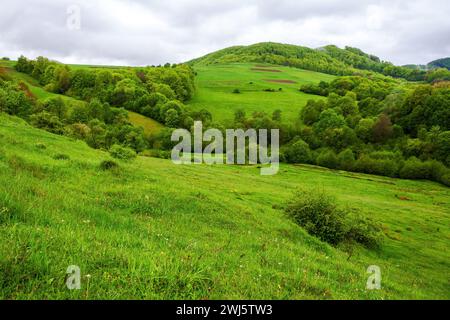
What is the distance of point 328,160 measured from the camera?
374ft

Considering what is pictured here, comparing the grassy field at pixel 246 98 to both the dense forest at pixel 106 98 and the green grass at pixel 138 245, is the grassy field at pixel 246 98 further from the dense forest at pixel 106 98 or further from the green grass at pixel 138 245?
the green grass at pixel 138 245

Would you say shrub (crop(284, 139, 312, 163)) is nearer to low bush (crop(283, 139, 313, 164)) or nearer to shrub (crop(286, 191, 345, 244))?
low bush (crop(283, 139, 313, 164))

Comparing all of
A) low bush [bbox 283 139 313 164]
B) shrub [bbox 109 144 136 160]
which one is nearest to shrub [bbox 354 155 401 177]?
low bush [bbox 283 139 313 164]

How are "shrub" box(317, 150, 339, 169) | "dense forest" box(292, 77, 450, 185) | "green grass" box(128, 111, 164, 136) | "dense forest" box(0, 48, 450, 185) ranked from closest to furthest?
"dense forest" box(0, 48, 450, 185) < "dense forest" box(292, 77, 450, 185) < "shrub" box(317, 150, 339, 169) < "green grass" box(128, 111, 164, 136)

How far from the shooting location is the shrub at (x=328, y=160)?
113 m

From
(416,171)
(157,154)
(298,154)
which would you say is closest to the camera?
(157,154)

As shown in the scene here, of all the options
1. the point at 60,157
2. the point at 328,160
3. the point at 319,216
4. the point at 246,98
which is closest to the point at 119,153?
the point at 60,157

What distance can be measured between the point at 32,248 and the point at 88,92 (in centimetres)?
13855

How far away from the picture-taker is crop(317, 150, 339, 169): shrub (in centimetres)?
11300

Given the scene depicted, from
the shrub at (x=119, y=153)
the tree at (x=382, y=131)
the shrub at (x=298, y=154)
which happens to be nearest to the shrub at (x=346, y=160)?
the shrub at (x=298, y=154)

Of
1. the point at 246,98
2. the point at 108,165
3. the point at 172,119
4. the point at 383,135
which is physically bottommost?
the point at 383,135

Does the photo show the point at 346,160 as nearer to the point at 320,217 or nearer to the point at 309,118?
the point at 309,118

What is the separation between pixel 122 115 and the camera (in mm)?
111250
